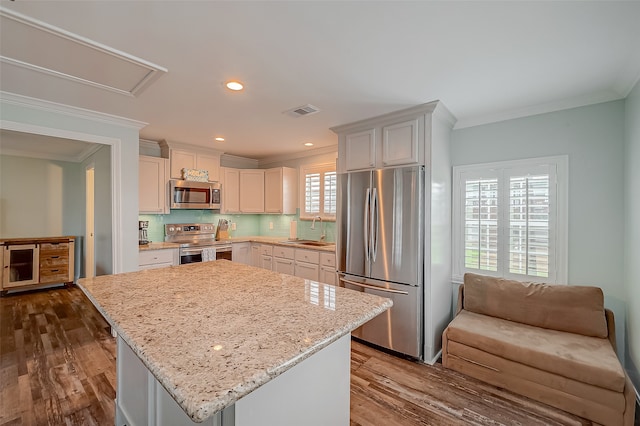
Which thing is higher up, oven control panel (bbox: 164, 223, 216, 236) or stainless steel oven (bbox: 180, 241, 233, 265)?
oven control panel (bbox: 164, 223, 216, 236)

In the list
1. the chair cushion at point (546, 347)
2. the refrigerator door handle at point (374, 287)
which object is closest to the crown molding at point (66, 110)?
the refrigerator door handle at point (374, 287)

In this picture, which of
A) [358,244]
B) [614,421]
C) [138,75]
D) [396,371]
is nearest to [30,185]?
[138,75]

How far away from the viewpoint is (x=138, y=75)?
7.02ft

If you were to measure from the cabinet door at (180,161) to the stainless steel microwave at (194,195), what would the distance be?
131 millimetres

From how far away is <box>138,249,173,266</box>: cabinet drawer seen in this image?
3580 millimetres

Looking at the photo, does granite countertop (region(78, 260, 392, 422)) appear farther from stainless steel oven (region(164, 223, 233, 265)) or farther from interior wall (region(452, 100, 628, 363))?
interior wall (region(452, 100, 628, 363))

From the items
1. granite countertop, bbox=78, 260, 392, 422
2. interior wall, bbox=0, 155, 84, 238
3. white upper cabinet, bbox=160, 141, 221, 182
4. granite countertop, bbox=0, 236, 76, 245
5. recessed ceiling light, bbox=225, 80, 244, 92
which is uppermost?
recessed ceiling light, bbox=225, 80, 244, 92

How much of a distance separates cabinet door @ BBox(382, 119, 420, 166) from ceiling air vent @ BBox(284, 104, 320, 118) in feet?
2.54

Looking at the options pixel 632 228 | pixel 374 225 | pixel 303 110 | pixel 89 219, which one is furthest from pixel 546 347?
pixel 89 219

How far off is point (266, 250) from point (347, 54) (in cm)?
334

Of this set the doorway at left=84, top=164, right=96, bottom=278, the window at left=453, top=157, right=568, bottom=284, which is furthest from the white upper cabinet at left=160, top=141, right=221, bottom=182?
the window at left=453, top=157, right=568, bottom=284

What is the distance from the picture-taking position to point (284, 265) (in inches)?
168

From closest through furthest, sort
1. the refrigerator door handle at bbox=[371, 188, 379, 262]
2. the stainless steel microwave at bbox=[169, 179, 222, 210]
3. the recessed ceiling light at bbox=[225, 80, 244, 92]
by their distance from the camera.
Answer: the recessed ceiling light at bbox=[225, 80, 244, 92] → the refrigerator door handle at bbox=[371, 188, 379, 262] → the stainless steel microwave at bbox=[169, 179, 222, 210]

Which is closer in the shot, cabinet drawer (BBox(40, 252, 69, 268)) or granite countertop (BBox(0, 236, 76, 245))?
granite countertop (BBox(0, 236, 76, 245))
